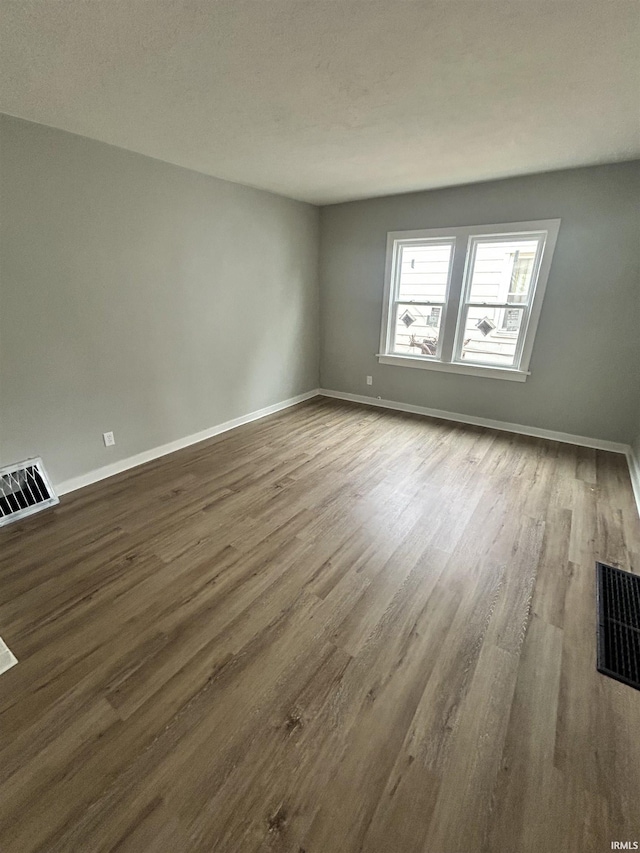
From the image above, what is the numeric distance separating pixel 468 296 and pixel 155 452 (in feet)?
12.1

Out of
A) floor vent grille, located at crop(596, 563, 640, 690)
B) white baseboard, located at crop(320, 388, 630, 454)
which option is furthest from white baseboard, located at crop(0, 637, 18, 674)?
white baseboard, located at crop(320, 388, 630, 454)

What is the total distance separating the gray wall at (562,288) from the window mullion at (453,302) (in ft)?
0.85

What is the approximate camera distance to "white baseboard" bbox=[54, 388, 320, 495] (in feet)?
9.31

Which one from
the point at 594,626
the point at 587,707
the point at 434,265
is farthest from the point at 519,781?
the point at 434,265

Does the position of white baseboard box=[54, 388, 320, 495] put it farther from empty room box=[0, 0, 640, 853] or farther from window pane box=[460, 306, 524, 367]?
window pane box=[460, 306, 524, 367]

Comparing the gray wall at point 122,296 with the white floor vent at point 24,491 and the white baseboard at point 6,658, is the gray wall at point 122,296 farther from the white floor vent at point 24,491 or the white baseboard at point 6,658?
the white baseboard at point 6,658

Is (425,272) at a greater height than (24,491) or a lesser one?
greater

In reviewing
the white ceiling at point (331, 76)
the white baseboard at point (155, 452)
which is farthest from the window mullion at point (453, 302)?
the white baseboard at point (155, 452)

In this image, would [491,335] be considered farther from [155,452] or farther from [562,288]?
[155,452]

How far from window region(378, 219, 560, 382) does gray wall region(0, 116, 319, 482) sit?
4.89 ft

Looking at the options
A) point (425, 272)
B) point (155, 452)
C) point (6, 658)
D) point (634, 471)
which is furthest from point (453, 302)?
point (6, 658)

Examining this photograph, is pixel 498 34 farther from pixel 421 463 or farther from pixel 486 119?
pixel 421 463

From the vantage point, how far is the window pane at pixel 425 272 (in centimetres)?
406

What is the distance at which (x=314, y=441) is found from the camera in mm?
3777
